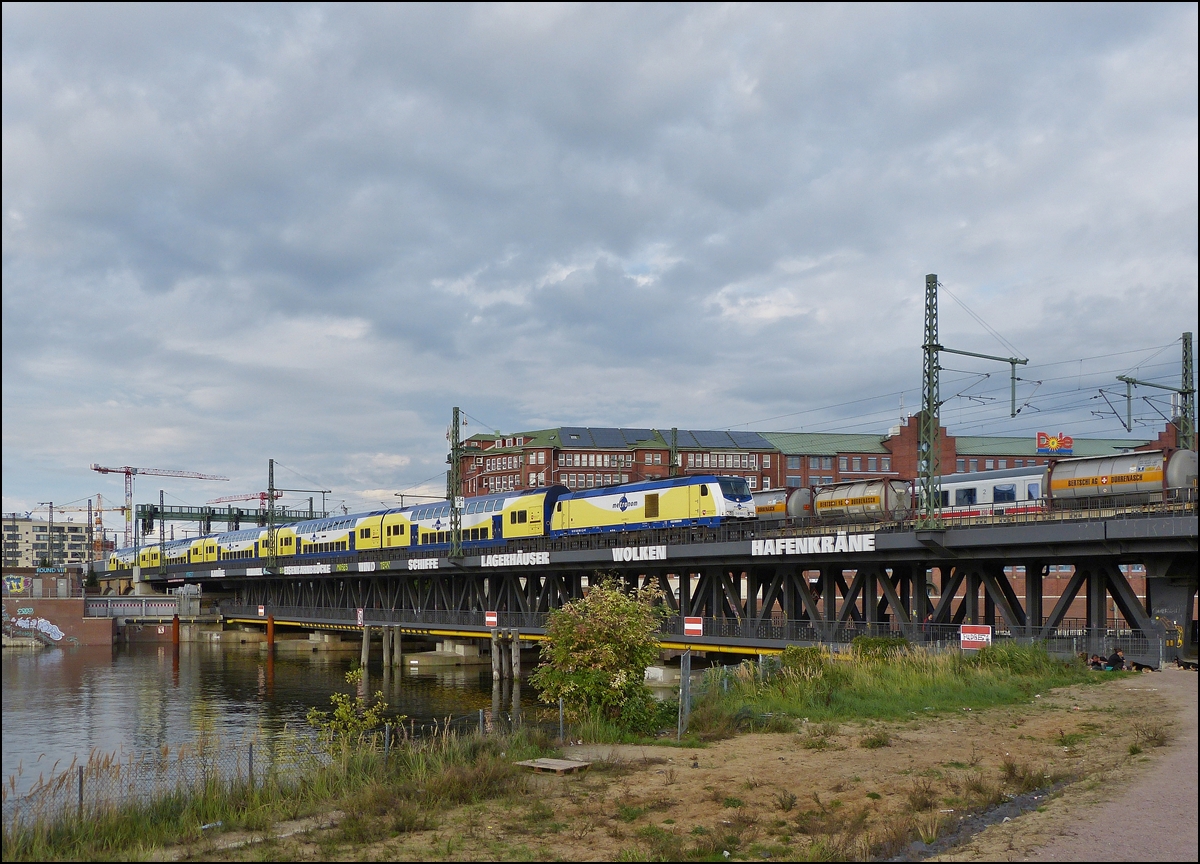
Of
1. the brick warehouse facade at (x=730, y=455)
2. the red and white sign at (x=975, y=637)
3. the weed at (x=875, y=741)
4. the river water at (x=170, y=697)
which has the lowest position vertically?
the river water at (x=170, y=697)

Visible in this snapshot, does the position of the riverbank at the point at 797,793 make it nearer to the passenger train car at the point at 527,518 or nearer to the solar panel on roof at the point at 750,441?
the passenger train car at the point at 527,518

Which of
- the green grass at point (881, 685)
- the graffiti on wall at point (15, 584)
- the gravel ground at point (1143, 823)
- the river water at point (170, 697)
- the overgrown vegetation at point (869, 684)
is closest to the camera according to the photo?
the gravel ground at point (1143, 823)

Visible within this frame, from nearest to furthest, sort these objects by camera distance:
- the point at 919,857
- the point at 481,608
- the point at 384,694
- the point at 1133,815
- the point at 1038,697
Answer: the point at 919,857
the point at 1133,815
the point at 1038,697
the point at 384,694
the point at 481,608

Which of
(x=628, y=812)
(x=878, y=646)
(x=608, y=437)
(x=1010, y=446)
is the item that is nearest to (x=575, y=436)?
(x=608, y=437)

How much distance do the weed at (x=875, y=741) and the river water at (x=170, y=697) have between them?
49.7 feet

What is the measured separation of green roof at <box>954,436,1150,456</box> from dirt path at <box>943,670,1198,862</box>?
125783 millimetres

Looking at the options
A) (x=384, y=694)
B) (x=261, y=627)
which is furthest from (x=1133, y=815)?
(x=261, y=627)

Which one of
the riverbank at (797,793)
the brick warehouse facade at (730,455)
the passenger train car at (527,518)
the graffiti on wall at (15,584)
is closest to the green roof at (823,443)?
the brick warehouse facade at (730,455)

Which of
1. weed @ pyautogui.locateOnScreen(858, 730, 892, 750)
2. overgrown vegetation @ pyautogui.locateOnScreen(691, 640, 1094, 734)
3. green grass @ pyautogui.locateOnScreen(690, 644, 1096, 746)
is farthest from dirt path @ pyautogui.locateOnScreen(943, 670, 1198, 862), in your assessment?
green grass @ pyautogui.locateOnScreen(690, 644, 1096, 746)

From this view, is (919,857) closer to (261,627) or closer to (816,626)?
(816,626)

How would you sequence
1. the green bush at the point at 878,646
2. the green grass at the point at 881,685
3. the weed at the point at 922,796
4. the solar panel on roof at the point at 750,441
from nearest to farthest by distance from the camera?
the weed at the point at 922,796 → the green grass at the point at 881,685 → the green bush at the point at 878,646 → the solar panel on roof at the point at 750,441

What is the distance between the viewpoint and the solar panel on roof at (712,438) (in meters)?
146

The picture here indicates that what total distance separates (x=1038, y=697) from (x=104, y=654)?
253ft

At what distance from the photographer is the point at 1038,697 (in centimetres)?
2934
